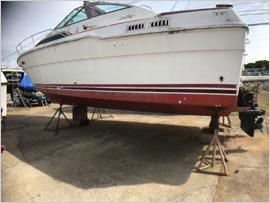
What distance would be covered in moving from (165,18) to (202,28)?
0.70 metres

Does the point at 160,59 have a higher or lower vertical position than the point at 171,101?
higher

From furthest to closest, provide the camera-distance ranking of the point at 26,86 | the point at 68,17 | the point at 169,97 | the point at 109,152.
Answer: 1. the point at 26,86
2. the point at 68,17
3. the point at 109,152
4. the point at 169,97

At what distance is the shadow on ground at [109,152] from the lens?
2.86 meters

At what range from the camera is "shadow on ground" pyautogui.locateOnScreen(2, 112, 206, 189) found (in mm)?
2857

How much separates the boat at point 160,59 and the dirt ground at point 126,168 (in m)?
0.88

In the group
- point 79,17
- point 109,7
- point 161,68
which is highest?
point 109,7

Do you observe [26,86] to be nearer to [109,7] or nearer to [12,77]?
[12,77]

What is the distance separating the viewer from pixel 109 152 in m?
3.77

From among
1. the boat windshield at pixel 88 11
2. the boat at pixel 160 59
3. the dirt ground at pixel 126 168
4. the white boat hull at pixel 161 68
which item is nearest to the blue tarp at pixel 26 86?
the dirt ground at pixel 126 168

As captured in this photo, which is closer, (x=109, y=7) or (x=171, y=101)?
(x=171, y=101)

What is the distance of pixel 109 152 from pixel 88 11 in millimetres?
3267

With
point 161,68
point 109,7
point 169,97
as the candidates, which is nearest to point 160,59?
point 161,68

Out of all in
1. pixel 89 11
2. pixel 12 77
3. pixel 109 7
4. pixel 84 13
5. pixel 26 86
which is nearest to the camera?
pixel 109 7

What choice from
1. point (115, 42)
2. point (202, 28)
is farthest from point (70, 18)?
point (202, 28)
